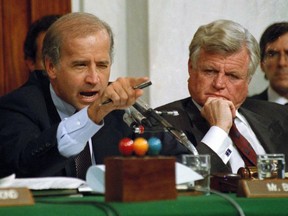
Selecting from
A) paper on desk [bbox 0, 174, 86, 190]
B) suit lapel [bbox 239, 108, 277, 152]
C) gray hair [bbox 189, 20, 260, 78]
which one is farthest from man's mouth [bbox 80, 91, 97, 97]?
paper on desk [bbox 0, 174, 86, 190]

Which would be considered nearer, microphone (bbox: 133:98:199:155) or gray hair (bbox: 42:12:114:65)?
microphone (bbox: 133:98:199:155)

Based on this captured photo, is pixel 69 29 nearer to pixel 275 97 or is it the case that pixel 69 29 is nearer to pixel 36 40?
pixel 36 40

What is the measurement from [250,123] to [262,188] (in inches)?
73.0

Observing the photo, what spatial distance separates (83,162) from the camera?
3812 mm

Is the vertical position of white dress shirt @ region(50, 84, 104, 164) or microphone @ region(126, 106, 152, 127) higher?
microphone @ region(126, 106, 152, 127)

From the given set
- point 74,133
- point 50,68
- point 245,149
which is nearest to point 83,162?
point 74,133

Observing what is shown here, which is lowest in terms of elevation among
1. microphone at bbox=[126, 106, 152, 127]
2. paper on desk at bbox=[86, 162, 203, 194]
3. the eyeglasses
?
the eyeglasses

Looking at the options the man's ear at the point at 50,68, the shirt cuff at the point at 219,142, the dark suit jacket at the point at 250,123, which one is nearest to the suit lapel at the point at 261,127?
the dark suit jacket at the point at 250,123

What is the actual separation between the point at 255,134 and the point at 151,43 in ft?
3.59

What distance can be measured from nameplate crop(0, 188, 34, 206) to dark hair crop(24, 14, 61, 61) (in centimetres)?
264

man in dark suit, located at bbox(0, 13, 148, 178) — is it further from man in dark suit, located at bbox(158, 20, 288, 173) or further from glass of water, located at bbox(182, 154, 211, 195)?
glass of water, located at bbox(182, 154, 211, 195)

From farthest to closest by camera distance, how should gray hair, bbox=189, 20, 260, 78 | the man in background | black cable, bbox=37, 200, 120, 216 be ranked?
the man in background
gray hair, bbox=189, 20, 260, 78
black cable, bbox=37, 200, 120, 216

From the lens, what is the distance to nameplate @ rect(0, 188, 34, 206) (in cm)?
240

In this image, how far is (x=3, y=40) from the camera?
5.39 metres
